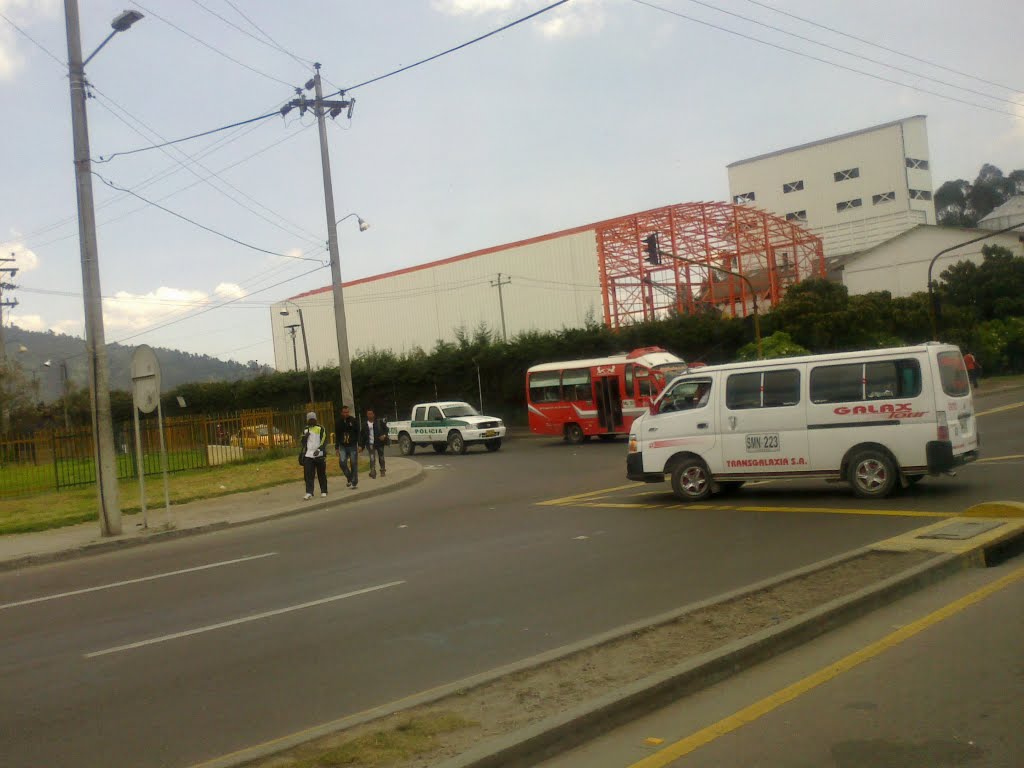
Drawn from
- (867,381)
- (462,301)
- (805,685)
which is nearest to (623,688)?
(805,685)

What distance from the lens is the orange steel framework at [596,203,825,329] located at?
171 ft

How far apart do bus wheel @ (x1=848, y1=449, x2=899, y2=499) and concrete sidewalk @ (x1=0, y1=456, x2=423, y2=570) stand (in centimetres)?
1084

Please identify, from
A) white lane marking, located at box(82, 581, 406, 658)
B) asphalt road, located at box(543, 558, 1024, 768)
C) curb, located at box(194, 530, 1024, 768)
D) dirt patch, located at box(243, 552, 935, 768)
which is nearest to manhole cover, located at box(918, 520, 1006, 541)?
curb, located at box(194, 530, 1024, 768)

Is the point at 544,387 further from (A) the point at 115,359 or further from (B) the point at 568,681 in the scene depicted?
(A) the point at 115,359

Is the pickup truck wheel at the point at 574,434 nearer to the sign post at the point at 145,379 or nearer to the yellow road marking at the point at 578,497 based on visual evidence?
the yellow road marking at the point at 578,497

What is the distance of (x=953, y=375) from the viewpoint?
45.3 feet

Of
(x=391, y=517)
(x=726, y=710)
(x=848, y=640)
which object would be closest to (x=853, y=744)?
(x=726, y=710)

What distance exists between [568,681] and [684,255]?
51191 millimetres

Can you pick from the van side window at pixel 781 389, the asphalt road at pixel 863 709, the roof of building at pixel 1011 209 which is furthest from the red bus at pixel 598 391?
the roof of building at pixel 1011 209

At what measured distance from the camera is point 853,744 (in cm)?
477

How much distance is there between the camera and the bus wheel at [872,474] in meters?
13.6

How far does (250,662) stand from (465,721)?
2.72 m

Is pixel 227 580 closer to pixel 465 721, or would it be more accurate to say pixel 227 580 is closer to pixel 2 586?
pixel 2 586

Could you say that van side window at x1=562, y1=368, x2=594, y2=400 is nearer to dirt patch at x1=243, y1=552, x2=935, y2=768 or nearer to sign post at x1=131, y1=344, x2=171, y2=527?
sign post at x1=131, y1=344, x2=171, y2=527
